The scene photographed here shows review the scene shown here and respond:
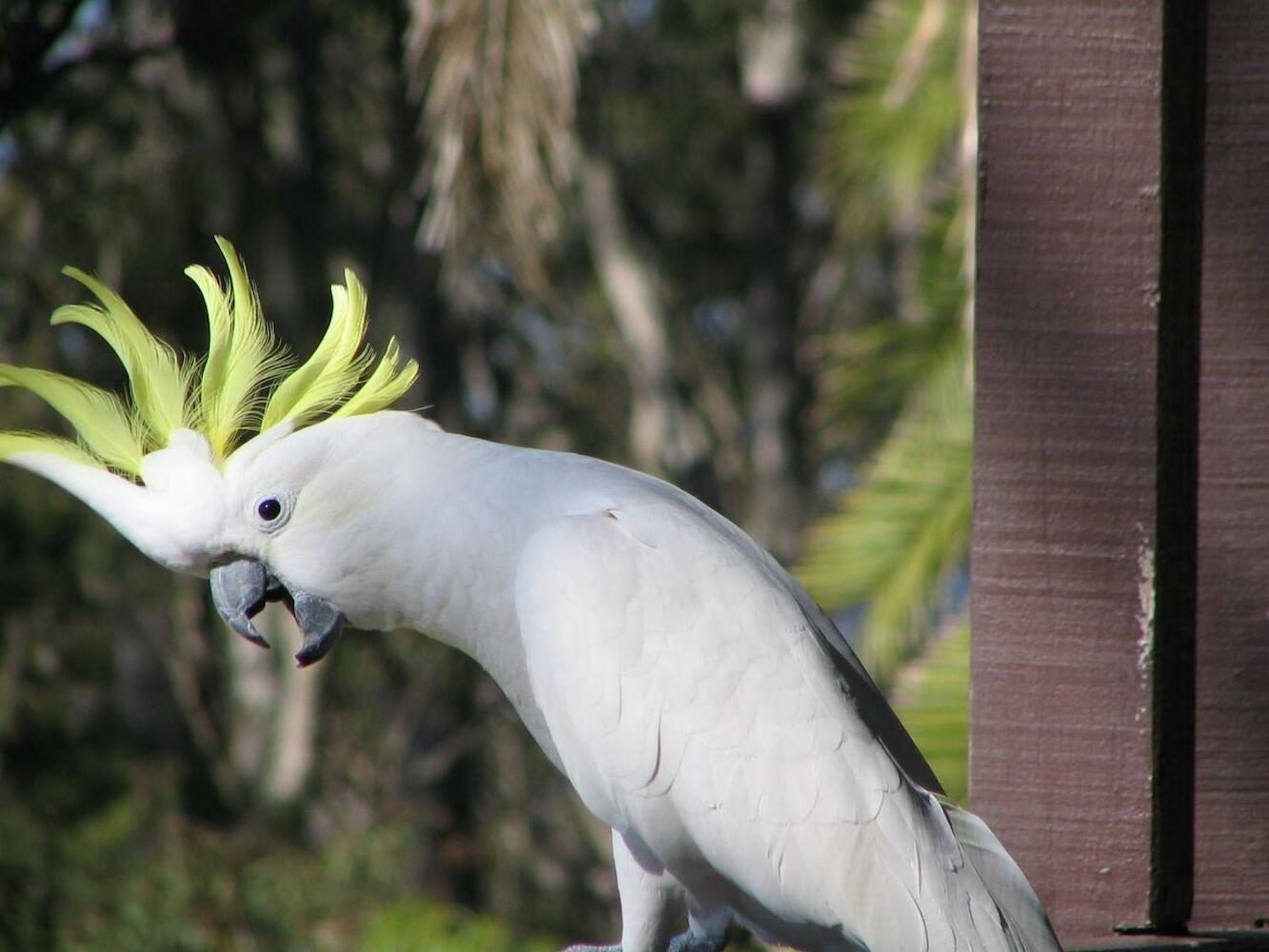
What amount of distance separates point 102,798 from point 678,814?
5.30 metres

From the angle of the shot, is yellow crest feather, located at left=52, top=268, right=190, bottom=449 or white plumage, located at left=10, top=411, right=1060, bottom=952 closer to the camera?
white plumage, located at left=10, top=411, right=1060, bottom=952

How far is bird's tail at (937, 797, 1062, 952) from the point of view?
1.41m

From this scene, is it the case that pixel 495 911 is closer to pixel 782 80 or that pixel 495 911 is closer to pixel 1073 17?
pixel 782 80

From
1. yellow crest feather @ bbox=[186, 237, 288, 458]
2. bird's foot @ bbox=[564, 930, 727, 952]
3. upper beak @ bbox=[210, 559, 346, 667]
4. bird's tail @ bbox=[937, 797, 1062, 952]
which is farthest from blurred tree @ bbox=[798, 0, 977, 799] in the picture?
yellow crest feather @ bbox=[186, 237, 288, 458]

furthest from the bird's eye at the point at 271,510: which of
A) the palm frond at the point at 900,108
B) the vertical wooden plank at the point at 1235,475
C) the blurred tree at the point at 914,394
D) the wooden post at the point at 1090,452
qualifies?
the palm frond at the point at 900,108

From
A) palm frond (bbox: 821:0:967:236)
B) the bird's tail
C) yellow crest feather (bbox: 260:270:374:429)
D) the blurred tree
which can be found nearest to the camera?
the bird's tail

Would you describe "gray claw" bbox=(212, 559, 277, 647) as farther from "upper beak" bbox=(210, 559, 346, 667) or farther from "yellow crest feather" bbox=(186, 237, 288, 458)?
"yellow crest feather" bbox=(186, 237, 288, 458)

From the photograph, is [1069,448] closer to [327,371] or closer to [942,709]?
[327,371]

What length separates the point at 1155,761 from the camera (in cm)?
155

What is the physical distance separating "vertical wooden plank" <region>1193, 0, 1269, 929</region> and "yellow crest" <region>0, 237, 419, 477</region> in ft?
2.88

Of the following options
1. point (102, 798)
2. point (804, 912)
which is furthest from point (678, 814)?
point (102, 798)

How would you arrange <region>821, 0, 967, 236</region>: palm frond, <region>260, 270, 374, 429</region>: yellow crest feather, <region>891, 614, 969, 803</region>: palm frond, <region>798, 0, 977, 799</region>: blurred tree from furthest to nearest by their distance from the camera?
<region>821, 0, 967, 236</region>: palm frond → <region>798, 0, 977, 799</region>: blurred tree → <region>891, 614, 969, 803</region>: palm frond → <region>260, 270, 374, 429</region>: yellow crest feather

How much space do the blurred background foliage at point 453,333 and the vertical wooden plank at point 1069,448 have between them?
1262 millimetres

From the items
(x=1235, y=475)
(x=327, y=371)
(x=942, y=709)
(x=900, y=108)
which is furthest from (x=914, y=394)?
(x=327, y=371)
